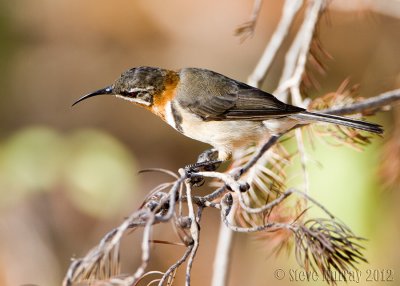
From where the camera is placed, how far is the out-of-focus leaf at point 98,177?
588 cm

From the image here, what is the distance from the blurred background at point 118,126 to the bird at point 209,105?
598 mm

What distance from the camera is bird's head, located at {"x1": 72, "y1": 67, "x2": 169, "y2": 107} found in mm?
3326

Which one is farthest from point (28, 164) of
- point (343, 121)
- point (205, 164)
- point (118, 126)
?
point (343, 121)

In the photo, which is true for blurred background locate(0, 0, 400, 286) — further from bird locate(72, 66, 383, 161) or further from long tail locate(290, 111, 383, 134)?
long tail locate(290, 111, 383, 134)

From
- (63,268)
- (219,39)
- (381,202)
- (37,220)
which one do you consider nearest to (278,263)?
(381,202)

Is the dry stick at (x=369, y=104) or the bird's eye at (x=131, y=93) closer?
the dry stick at (x=369, y=104)

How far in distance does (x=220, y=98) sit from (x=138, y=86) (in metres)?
0.50

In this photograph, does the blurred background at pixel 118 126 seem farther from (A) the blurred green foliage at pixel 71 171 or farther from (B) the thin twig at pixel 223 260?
(B) the thin twig at pixel 223 260

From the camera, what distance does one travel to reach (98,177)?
5852 millimetres

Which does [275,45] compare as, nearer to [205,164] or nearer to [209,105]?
[209,105]

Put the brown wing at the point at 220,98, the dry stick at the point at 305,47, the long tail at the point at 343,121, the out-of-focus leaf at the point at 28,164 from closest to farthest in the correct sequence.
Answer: the long tail at the point at 343,121 < the dry stick at the point at 305,47 < the brown wing at the point at 220,98 < the out-of-focus leaf at the point at 28,164

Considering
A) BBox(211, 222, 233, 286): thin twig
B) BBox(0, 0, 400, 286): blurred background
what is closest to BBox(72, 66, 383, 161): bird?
BBox(211, 222, 233, 286): thin twig

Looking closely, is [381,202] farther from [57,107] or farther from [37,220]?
[57,107]

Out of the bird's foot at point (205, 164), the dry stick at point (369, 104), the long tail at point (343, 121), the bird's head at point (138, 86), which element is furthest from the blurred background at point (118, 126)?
the dry stick at point (369, 104)
